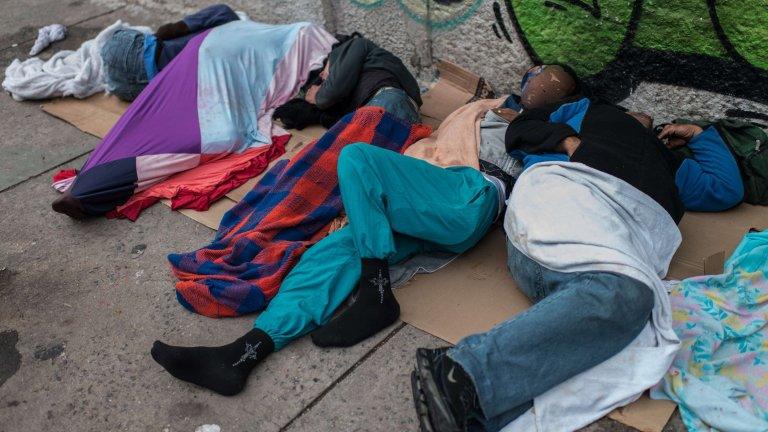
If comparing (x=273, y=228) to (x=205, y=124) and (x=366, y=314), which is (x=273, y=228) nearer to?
(x=366, y=314)

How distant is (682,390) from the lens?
2076mm

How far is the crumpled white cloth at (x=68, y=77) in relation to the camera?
4.38 meters

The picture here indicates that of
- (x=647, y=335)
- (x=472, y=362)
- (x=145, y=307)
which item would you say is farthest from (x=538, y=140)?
(x=145, y=307)

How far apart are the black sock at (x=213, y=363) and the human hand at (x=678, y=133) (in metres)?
1.93

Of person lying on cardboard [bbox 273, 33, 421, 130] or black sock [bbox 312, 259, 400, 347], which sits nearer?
black sock [bbox 312, 259, 400, 347]

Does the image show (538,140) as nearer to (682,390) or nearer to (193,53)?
(682,390)

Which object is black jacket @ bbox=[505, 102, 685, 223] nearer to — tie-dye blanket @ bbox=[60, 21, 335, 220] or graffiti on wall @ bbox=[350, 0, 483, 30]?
graffiti on wall @ bbox=[350, 0, 483, 30]

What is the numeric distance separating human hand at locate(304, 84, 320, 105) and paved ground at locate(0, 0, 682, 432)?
3.39 feet

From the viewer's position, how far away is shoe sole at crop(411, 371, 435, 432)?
192 centimetres

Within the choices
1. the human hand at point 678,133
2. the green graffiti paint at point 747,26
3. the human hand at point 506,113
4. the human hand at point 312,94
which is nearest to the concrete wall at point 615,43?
the green graffiti paint at point 747,26

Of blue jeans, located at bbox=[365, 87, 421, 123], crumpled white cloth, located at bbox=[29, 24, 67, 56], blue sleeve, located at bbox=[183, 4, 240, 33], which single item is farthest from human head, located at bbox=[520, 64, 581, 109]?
crumpled white cloth, located at bbox=[29, 24, 67, 56]

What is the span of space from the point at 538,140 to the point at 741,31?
102 cm

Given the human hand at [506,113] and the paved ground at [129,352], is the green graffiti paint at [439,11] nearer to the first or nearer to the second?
the human hand at [506,113]

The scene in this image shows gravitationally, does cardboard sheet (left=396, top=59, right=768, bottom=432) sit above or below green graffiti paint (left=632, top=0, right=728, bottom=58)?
below
